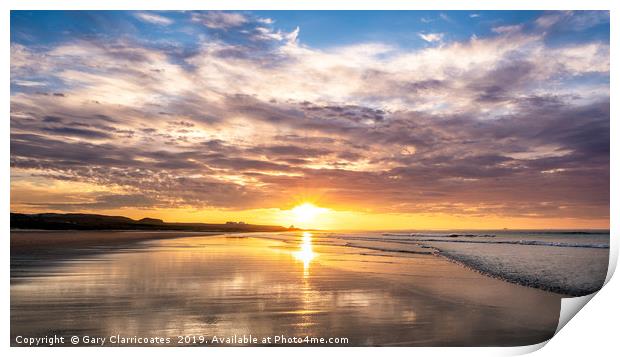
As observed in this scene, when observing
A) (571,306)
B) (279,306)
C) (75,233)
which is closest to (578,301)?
(571,306)

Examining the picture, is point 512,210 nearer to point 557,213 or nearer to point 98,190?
point 557,213

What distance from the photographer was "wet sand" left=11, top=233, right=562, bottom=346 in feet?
22.4

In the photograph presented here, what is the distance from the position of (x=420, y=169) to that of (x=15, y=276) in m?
10.4

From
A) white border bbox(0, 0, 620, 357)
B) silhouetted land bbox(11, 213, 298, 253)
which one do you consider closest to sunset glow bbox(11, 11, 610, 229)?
white border bbox(0, 0, 620, 357)

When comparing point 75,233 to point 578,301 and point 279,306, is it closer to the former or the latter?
point 279,306

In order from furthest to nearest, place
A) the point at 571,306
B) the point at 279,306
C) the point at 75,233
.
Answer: the point at 75,233 < the point at 571,306 < the point at 279,306

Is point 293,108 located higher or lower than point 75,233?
higher

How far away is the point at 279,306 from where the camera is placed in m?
7.92

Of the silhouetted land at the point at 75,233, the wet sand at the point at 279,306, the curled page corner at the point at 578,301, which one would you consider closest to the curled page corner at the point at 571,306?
the curled page corner at the point at 578,301

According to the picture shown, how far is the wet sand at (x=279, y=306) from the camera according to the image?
683 centimetres
